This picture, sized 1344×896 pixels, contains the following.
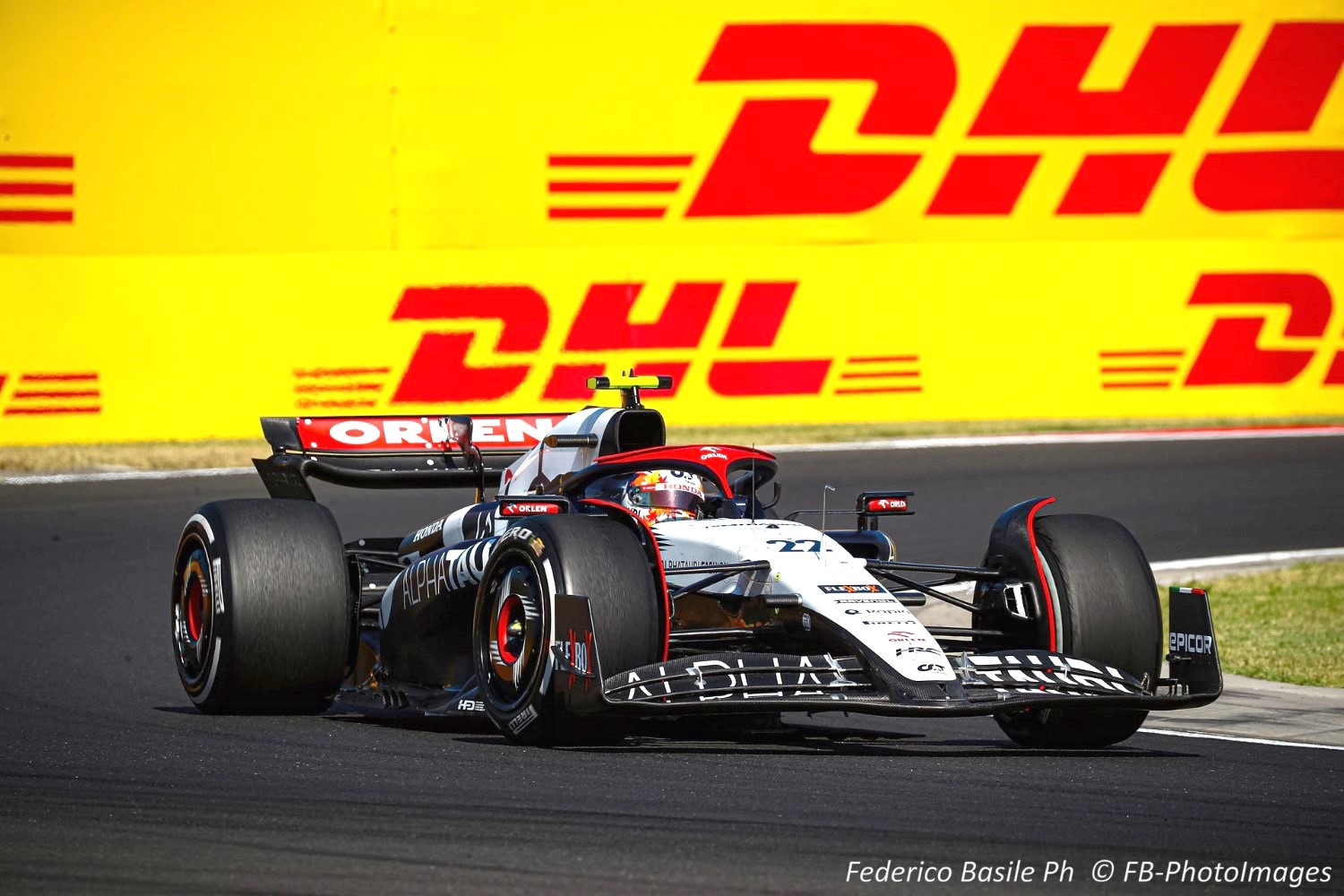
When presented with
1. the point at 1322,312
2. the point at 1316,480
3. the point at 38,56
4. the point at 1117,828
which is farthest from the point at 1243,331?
the point at 1117,828

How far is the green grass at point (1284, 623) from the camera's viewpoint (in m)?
10.7

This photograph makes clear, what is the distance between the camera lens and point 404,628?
9.28m

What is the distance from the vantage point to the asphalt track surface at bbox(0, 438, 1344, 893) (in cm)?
528

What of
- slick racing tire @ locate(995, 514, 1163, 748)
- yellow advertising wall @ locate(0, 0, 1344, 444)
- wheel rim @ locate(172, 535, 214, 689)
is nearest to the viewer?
slick racing tire @ locate(995, 514, 1163, 748)

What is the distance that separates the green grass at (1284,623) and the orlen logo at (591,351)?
6.34m

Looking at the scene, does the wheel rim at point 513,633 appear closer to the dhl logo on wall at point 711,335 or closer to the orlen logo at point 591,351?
the dhl logo on wall at point 711,335

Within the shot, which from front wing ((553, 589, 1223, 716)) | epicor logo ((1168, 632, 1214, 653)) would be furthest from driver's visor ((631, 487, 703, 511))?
epicor logo ((1168, 632, 1214, 653))

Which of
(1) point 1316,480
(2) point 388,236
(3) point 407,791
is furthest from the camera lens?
(2) point 388,236

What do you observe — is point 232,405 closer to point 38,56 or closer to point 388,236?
point 388,236

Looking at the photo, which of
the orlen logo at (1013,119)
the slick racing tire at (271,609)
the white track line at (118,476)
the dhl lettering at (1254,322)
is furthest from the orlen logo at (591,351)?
the slick racing tire at (271,609)

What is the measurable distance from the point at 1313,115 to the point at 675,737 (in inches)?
574

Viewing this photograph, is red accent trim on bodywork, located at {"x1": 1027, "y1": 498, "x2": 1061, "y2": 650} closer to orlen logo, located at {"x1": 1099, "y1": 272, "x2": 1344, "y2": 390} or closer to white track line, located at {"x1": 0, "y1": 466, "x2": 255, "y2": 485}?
white track line, located at {"x1": 0, "y1": 466, "x2": 255, "y2": 485}

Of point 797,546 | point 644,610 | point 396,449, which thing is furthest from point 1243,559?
point 644,610

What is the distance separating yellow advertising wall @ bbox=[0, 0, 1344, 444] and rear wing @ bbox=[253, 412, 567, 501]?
7.83 meters
